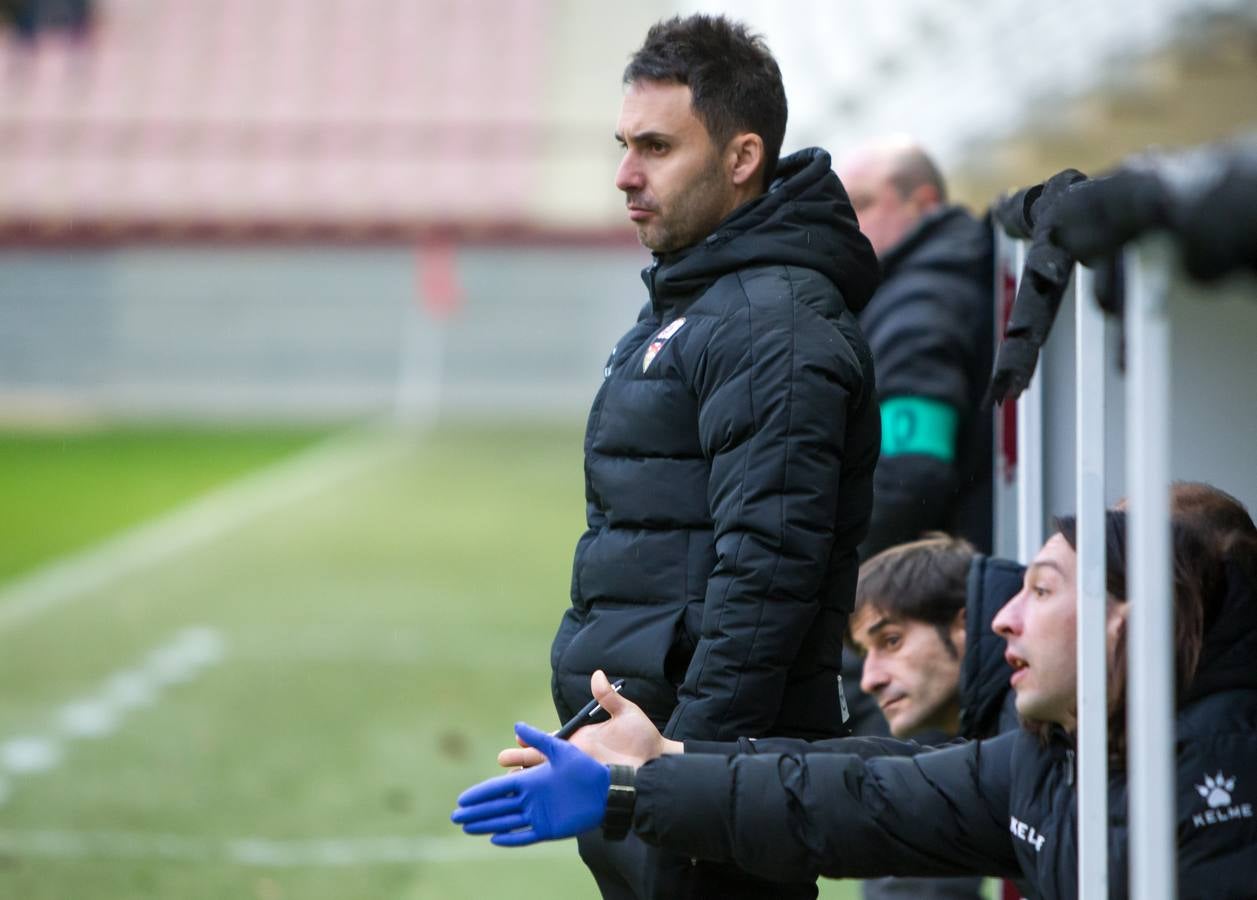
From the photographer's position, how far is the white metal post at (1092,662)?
75.7 inches

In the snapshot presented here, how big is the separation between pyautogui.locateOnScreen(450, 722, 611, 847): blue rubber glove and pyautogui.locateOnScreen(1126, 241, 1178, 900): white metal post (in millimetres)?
667

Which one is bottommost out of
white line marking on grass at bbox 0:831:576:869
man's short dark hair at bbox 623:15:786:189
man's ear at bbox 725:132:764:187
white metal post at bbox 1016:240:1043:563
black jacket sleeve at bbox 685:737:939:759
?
white line marking on grass at bbox 0:831:576:869

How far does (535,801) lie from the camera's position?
6.66 ft

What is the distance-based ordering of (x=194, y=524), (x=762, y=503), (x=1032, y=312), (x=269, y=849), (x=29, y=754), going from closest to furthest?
(x=1032, y=312), (x=762, y=503), (x=269, y=849), (x=29, y=754), (x=194, y=524)

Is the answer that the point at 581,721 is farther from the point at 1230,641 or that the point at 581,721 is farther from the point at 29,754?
the point at 29,754

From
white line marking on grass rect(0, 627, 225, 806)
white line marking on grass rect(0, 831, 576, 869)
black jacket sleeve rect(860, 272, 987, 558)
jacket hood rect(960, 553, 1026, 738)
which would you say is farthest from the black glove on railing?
white line marking on grass rect(0, 627, 225, 806)

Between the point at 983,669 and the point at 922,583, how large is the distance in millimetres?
384

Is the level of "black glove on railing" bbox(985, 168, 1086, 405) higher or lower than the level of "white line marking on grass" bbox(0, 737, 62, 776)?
higher

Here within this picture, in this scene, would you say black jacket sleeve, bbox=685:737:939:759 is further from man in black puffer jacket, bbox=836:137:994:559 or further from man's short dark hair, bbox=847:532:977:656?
man in black puffer jacket, bbox=836:137:994:559

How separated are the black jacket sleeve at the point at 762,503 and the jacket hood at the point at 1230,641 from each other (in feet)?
1.80

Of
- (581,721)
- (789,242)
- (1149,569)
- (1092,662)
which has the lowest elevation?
(581,721)

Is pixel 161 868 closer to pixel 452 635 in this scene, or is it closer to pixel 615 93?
pixel 452 635

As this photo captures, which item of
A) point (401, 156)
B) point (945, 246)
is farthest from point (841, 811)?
point (401, 156)

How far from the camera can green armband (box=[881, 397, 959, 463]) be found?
11.9 feet
